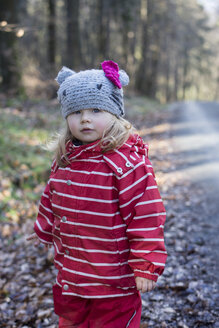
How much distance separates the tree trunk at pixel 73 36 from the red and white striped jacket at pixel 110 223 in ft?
38.4

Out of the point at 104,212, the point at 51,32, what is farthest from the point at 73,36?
the point at 104,212

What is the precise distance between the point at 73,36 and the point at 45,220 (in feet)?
40.7

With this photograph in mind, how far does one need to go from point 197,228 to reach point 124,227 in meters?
2.81

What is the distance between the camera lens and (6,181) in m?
5.72

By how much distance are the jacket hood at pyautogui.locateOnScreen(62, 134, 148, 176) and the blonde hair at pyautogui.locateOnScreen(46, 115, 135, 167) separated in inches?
1.3

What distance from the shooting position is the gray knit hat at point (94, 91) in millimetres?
2166

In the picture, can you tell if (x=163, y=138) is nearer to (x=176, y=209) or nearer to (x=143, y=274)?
(x=176, y=209)

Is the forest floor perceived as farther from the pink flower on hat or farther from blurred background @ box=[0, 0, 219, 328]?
the pink flower on hat

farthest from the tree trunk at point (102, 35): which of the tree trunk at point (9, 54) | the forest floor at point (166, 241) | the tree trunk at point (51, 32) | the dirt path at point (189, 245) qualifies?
the dirt path at point (189, 245)

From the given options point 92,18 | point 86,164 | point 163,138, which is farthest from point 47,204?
point 92,18

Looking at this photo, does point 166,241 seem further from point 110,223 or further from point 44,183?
point 44,183

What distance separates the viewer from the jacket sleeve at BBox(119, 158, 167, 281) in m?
1.99

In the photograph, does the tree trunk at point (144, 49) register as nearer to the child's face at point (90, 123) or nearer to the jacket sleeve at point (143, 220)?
the child's face at point (90, 123)

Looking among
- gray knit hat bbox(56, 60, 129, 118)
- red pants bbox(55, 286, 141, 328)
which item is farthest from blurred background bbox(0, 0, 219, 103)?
red pants bbox(55, 286, 141, 328)
